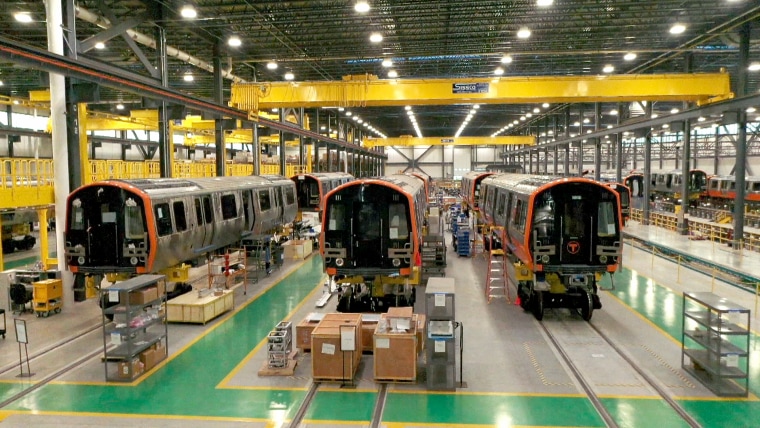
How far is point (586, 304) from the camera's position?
Answer: 11602 mm

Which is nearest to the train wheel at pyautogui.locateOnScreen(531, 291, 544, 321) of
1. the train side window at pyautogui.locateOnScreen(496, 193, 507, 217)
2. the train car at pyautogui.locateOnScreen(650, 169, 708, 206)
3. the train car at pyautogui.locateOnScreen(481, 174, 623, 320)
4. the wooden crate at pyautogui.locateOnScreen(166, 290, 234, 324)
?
the train car at pyautogui.locateOnScreen(481, 174, 623, 320)

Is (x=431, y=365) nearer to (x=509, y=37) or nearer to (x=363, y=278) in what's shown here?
(x=363, y=278)

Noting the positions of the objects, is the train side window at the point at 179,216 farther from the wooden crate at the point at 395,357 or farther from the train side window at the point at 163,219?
the wooden crate at the point at 395,357

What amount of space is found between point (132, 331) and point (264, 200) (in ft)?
37.1

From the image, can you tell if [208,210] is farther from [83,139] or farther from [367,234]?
[367,234]

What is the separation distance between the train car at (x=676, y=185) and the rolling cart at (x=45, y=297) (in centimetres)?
3525

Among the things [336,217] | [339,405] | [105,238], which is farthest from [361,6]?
[339,405]

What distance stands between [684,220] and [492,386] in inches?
811

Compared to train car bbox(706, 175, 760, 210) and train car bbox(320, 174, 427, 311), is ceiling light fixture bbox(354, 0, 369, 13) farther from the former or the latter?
train car bbox(706, 175, 760, 210)

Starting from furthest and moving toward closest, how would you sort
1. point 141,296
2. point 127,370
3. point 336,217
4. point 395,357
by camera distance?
1. point 336,217
2. point 141,296
3. point 127,370
4. point 395,357

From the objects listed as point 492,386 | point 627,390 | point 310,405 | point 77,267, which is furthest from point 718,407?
point 77,267

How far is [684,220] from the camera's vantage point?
24359mm

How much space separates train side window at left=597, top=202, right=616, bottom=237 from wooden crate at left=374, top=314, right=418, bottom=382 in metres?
5.32

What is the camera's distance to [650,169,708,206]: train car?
3659cm
